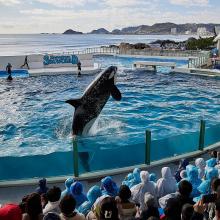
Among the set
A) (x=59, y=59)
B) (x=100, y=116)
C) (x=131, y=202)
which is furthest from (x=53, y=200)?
(x=59, y=59)

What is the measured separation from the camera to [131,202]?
5.34 metres

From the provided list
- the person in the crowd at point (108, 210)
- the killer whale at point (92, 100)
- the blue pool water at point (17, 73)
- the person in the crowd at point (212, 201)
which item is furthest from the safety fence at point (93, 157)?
the blue pool water at point (17, 73)

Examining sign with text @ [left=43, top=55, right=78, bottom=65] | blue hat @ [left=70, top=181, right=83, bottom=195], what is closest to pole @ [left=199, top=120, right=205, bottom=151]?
blue hat @ [left=70, top=181, right=83, bottom=195]

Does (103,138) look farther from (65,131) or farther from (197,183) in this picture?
(65,131)

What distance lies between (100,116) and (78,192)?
1041 cm

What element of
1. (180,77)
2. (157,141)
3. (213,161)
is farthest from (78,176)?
(180,77)

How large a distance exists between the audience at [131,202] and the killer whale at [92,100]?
4.93m

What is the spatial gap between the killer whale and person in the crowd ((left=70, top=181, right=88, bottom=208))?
573 centimetres

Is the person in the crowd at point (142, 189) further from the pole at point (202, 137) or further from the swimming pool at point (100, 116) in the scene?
the pole at point (202, 137)

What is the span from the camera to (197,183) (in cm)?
639

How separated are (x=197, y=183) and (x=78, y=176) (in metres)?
3.03

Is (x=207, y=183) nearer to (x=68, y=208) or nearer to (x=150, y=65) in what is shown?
(x=68, y=208)

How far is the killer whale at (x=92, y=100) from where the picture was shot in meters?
11.9

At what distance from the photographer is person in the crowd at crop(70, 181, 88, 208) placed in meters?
5.82
